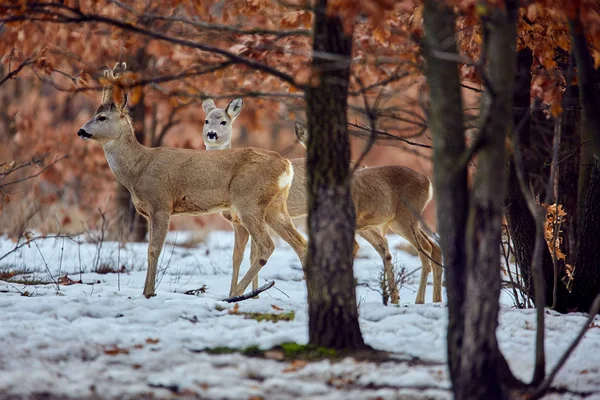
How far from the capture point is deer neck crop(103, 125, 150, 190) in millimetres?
8906

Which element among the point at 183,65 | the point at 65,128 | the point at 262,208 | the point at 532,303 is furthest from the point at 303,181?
the point at 65,128

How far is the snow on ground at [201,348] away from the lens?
15.2ft

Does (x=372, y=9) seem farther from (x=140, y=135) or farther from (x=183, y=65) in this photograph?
(x=140, y=135)

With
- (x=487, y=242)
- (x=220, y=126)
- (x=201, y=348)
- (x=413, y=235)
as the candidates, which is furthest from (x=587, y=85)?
(x=220, y=126)

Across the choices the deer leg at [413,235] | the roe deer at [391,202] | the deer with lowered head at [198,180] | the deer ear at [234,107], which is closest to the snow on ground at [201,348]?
the deer with lowered head at [198,180]

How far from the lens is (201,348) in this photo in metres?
5.56

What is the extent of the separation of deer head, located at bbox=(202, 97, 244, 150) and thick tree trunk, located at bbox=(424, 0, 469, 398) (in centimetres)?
668

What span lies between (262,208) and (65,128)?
33.6ft

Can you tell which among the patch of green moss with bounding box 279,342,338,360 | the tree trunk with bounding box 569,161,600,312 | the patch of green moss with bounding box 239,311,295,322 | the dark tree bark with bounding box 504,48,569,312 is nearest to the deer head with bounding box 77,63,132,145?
the patch of green moss with bounding box 239,311,295,322

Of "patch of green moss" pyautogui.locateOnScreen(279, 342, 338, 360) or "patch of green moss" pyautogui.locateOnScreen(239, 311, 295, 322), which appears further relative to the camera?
"patch of green moss" pyautogui.locateOnScreen(239, 311, 295, 322)

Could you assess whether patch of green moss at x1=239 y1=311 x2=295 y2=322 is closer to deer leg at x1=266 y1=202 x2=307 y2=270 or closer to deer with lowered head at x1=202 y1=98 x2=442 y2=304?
deer leg at x1=266 y1=202 x2=307 y2=270

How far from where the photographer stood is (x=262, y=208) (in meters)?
8.80

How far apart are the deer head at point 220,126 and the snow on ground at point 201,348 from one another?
310 centimetres

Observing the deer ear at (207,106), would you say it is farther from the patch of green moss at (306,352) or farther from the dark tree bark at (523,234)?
the patch of green moss at (306,352)
